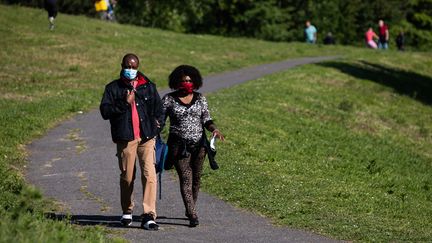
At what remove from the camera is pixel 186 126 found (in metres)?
10.9

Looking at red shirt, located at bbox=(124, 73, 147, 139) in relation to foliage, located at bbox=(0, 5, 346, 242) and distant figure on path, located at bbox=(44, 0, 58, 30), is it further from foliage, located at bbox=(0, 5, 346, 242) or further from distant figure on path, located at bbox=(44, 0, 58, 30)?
distant figure on path, located at bbox=(44, 0, 58, 30)

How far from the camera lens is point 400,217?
42.2 feet

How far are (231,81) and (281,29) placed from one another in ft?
127

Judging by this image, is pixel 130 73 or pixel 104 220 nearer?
pixel 130 73

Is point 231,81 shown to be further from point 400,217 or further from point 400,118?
point 400,217

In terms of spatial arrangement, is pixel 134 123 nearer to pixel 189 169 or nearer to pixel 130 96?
pixel 130 96

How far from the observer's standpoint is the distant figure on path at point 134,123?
34.4 feet

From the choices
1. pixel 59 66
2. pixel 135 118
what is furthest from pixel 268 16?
pixel 135 118

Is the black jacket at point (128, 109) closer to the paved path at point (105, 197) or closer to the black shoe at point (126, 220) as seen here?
the black shoe at point (126, 220)

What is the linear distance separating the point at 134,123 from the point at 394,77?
29830mm

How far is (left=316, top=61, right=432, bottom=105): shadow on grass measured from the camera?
119 ft

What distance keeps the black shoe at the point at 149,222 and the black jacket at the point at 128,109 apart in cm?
90

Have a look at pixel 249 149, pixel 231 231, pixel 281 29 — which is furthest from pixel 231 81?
pixel 281 29

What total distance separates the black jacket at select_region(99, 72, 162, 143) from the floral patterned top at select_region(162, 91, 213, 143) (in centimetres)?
18
